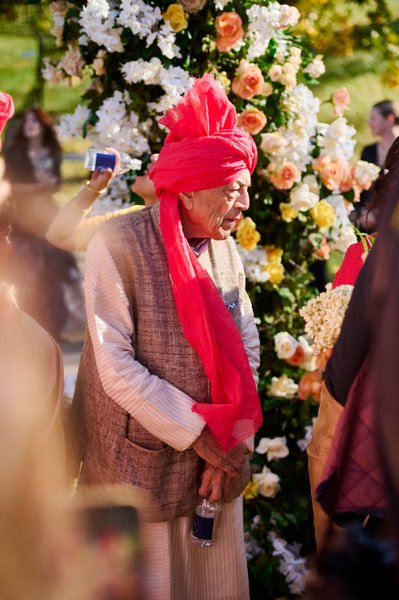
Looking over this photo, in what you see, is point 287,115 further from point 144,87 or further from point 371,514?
point 371,514

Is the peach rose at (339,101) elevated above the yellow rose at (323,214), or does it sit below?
above

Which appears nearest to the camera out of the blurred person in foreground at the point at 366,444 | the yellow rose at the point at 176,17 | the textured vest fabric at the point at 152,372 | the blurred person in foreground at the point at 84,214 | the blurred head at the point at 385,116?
the blurred person in foreground at the point at 366,444

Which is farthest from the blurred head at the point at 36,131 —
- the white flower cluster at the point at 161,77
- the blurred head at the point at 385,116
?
the white flower cluster at the point at 161,77

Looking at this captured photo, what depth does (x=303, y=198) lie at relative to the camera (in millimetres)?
3537

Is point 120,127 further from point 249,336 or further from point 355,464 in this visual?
point 355,464

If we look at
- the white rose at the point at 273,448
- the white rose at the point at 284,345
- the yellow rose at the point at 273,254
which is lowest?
the white rose at the point at 273,448

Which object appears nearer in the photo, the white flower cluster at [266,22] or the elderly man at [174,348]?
the elderly man at [174,348]

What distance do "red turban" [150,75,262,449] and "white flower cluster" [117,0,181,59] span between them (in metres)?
0.69

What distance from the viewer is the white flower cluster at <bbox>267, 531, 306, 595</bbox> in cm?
356

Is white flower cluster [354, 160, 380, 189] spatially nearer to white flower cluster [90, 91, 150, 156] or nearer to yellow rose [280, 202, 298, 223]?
yellow rose [280, 202, 298, 223]

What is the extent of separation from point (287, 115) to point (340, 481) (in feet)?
7.58

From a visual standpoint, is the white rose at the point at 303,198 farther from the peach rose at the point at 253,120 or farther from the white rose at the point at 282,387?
the white rose at the point at 282,387

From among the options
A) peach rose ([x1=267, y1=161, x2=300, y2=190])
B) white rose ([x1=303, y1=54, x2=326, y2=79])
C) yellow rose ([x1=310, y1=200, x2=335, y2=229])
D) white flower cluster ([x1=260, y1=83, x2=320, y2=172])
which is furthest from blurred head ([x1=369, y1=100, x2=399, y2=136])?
peach rose ([x1=267, y1=161, x2=300, y2=190])

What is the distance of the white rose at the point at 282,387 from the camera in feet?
11.9
